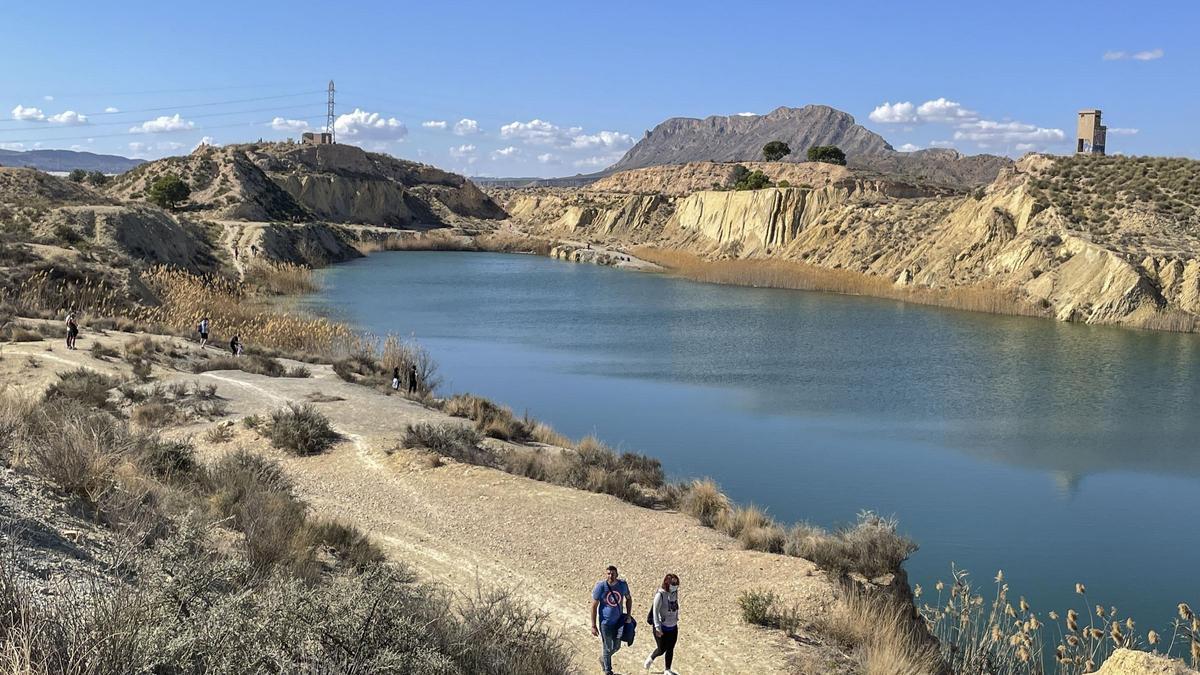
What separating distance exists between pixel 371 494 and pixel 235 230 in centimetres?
5108

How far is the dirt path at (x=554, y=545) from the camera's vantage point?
9.59 m

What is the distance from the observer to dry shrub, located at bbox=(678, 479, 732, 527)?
13852 millimetres

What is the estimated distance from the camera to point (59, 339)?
76.5 ft

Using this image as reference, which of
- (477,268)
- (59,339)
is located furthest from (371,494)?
(477,268)

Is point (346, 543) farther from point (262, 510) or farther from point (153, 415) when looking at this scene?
point (153, 415)

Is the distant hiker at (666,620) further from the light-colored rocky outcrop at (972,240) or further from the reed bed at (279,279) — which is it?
the light-colored rocky outcrop at (972,240)

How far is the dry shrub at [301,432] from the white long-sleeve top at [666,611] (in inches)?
367

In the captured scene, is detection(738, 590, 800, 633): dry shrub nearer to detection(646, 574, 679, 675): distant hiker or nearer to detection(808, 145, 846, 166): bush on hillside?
detection(646, 574, 679, 675): distant hiker

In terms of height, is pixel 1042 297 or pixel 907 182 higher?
pixel 907 182

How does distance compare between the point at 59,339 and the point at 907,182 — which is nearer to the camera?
the point at 59,339

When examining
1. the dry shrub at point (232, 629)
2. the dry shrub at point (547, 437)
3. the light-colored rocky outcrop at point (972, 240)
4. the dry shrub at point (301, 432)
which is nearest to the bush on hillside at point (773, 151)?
the light-colored rocky outcrop at point (972, 240)

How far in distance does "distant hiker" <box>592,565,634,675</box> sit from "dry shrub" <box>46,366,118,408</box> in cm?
1163

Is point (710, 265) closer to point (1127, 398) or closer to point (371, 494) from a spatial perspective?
point (1127, 398)

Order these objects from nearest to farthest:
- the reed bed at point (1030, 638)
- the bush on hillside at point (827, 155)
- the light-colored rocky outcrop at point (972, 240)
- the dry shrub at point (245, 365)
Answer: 1. the reed bed at point (1030, 638)
2. the dry shrub at point (245, 365)
3. the light-colored rocky outcrop at point (972, 240)
4. the bush on hillside at point (827, 155)
